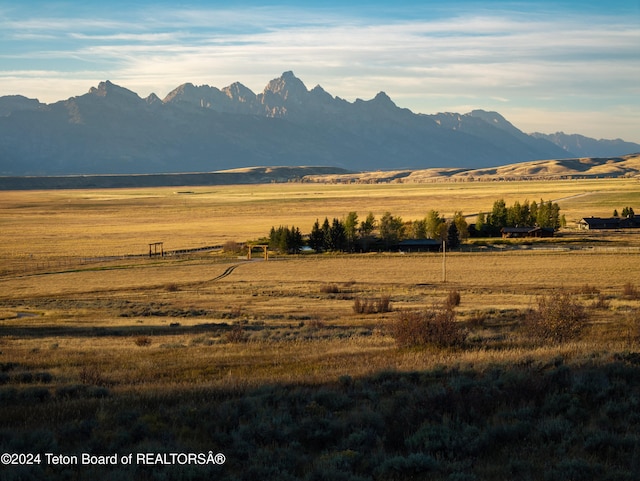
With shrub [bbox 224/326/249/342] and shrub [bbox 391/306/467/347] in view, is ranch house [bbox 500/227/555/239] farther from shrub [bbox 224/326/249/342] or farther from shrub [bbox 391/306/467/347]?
shrub [bbox 391/306/467/347]

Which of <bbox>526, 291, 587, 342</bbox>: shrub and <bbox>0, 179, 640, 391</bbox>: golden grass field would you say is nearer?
<bbox>0, 179, 640, 391</bbox>: golden grass field

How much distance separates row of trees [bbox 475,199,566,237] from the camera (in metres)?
105

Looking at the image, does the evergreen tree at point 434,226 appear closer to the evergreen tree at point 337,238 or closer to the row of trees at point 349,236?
the row of trees at point 349,236

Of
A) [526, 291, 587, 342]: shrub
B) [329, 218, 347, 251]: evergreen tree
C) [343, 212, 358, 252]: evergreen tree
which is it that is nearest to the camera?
[526, 291, 587, 342]: shrub

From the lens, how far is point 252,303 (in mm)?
44000

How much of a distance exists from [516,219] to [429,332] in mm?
95177

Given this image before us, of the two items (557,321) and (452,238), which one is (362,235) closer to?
(452,238)

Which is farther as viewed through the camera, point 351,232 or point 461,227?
point 461,227

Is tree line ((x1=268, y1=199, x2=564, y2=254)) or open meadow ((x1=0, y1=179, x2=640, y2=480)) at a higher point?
open meadow ((x1=0, y1=179, x2=640, y2=480))

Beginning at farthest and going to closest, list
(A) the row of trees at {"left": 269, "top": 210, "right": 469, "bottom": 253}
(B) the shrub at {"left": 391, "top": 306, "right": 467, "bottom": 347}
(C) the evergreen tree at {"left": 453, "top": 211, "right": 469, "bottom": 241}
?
(C) the evergreen tree at {"left": 453, "top": 211, "right": 469, "bottom": 241} → (A) the row of trees at {"left": 269, "top": 210, "right": 469, "bottom": 253} → (B) the shrub at {"left": 391, "top": 306, "right": 467, "bottom": 347}

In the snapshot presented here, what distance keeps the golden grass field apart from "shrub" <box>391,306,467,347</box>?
0.59m

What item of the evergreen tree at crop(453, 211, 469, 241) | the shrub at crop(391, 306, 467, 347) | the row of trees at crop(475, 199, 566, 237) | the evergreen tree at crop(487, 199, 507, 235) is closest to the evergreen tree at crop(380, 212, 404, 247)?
the evergreen tree at crop(453, 211, 469, 241)

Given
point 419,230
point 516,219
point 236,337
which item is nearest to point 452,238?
point 419,230

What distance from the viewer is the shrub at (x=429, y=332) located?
18.3 m
